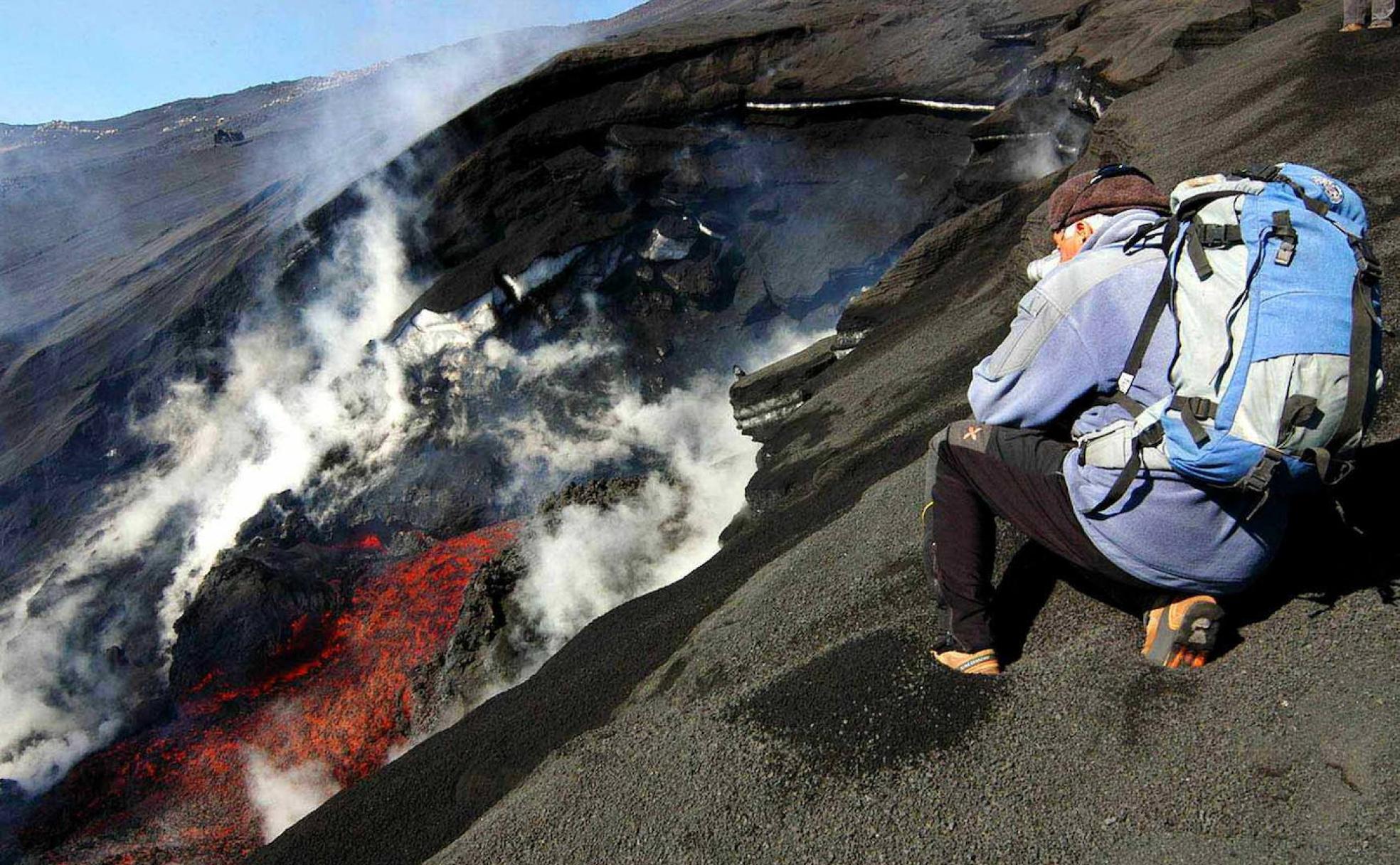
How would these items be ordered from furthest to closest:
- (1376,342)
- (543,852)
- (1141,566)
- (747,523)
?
(747,523)
(543,852)
(1141,566)
(1376,342)

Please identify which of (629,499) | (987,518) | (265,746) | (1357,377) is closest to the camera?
(1357,377)

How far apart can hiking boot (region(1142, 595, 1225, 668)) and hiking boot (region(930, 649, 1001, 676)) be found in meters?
0.42

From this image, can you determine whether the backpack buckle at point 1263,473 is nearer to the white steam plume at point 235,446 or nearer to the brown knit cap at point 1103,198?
the brown knit cap at point 1103,198

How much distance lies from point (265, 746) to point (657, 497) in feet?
14.0

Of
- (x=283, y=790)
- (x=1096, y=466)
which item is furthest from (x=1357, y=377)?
(x=283, y=790)

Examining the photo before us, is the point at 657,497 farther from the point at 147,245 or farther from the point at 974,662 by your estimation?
the point at 147,245

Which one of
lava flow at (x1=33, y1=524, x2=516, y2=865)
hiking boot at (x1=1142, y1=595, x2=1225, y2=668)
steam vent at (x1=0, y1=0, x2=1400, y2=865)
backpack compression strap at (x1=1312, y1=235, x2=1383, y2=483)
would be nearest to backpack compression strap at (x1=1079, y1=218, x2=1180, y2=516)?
backpack compression strap at (x1=1312, y1=235, x2=1383, y2=483)

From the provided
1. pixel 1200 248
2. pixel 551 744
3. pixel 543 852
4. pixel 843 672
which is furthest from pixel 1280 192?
pixel 551 744

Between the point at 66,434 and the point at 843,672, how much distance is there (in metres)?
13.7

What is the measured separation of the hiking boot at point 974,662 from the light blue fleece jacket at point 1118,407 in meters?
0.61

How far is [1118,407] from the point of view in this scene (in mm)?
2074

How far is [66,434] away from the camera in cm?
1280

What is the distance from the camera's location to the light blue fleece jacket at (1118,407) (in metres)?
2.00

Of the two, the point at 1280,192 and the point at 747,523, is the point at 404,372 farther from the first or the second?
the point at 1280,192
